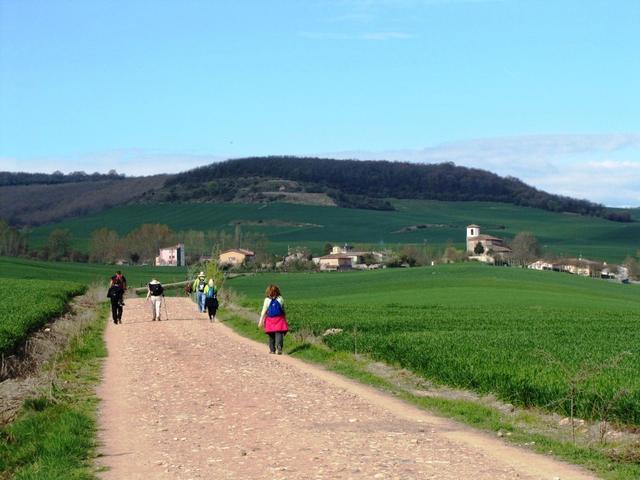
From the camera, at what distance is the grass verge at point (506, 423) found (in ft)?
36.7

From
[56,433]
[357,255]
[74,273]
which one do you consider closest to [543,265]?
→ [357,255]

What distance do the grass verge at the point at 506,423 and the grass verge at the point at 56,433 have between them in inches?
207

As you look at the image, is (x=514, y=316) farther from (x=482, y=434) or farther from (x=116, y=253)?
(x=116, y=253)

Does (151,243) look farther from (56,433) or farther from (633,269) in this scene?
(56,433)

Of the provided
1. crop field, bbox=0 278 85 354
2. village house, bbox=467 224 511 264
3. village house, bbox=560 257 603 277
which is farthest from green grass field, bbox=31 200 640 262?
crop field, bbox=0 278 85 354

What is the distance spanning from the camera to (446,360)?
63.4 ft

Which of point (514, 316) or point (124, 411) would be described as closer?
point (124, 411)

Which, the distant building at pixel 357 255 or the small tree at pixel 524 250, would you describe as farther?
the small tree at pixel 524 250

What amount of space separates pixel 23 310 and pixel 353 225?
145 meters

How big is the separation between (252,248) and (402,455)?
131106 mm

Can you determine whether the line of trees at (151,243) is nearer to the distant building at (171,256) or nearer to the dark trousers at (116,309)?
the distant building at (171,256)

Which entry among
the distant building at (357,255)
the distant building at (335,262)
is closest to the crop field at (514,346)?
the distant building at (335,262)

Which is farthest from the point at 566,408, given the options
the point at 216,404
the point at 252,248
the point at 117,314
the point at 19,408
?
the point at 252,248

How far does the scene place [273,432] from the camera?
42.2ft
